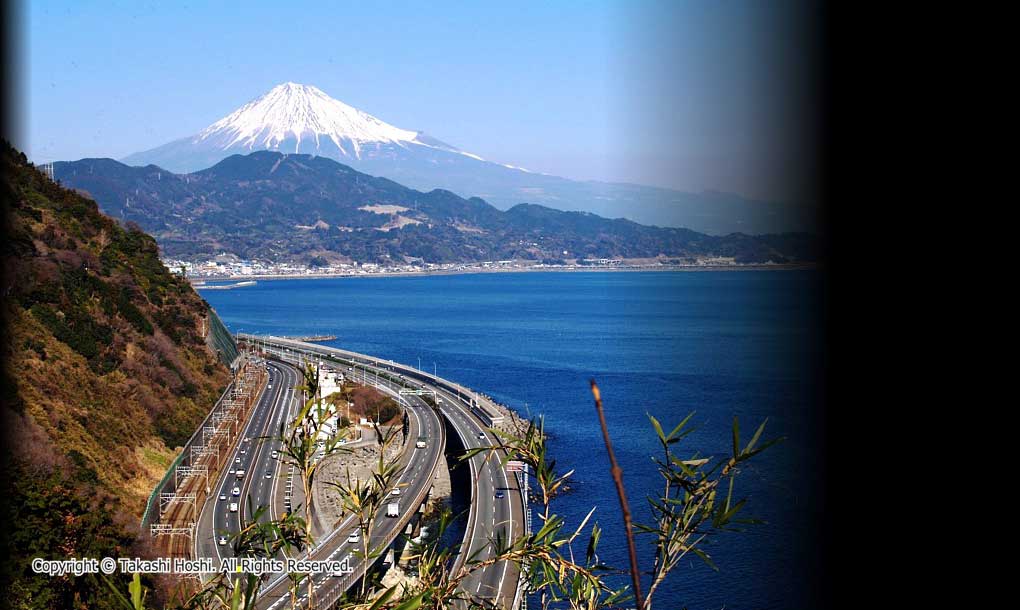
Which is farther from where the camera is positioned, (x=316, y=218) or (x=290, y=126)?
(x=290, y=126)

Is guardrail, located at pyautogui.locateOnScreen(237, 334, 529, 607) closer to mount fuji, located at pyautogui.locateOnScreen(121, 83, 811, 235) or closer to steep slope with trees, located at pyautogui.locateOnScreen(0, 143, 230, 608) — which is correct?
steep slope with trees, located at pyautogui.locateOnScreen(0, 143, 230, 608)

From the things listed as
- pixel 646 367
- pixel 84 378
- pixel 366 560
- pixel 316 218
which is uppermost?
pixel 316 218

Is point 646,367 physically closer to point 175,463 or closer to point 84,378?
point 175,463

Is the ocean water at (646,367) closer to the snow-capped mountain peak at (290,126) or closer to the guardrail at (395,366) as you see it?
the guardrail at (395,366)

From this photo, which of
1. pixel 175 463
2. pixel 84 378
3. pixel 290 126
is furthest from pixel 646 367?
pixel 290 126

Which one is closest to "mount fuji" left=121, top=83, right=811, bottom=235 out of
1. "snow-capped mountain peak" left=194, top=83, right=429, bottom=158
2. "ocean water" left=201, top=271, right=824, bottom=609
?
"snow-capped mountain peak" left=194, top=83, right=429, bottom=158

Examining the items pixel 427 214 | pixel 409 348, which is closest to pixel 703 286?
pixel 409 348

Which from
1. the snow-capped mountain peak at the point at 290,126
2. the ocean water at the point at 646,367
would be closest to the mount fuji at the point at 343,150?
the snow-capped mountain peak at the point at 290,126
